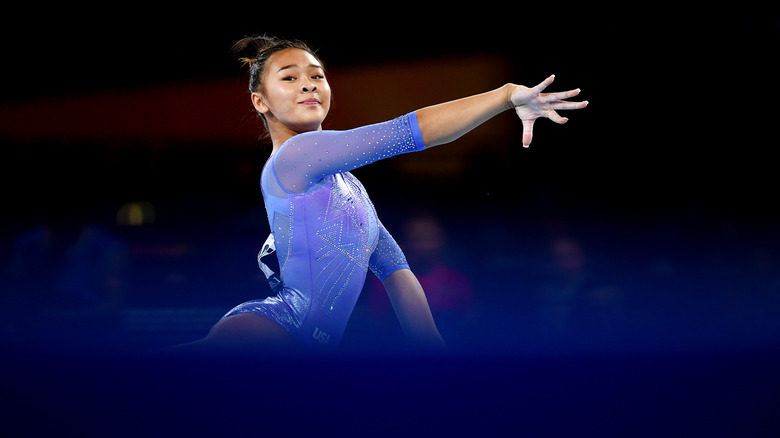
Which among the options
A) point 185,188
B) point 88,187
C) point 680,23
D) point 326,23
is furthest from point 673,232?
point 88,187

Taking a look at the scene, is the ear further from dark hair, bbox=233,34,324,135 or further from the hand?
the hand

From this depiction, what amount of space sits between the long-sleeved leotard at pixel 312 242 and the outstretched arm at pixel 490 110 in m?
0.23

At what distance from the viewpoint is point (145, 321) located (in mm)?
3326

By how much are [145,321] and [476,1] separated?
91.9 inches

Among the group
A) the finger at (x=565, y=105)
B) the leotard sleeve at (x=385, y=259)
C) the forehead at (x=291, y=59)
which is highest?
the forehead at (x=291, y=59)

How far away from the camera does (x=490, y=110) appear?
141 centimetres

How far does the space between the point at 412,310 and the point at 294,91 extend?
2.21 ft

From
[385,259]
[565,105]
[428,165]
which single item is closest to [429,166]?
[428,165]

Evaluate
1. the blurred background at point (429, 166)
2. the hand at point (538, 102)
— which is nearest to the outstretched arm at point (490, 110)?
the hand at point (538, 102)

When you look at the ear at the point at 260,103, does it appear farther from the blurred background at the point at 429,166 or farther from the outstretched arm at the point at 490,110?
the blurred background at the point at 429,166

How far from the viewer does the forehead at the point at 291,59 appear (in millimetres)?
1787

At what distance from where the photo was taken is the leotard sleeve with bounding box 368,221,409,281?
1908 millimetres

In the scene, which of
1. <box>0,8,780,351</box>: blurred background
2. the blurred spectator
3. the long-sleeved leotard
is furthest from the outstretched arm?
<box>0,8,780,351</box>: blurred background

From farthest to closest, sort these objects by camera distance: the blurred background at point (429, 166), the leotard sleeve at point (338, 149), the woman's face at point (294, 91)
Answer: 1. the blurred background at point (429, 166)
2. the woman's face at point (294, 91)
3. the leotard sleeve at point (338, 149)
